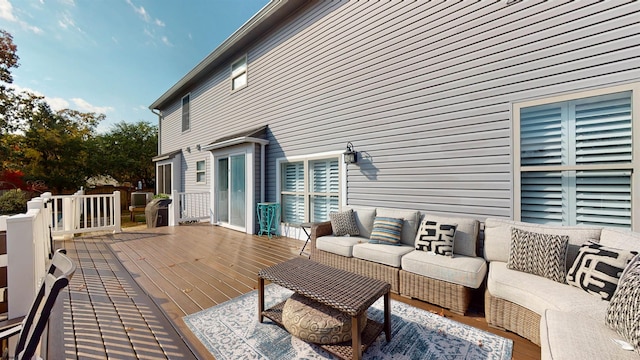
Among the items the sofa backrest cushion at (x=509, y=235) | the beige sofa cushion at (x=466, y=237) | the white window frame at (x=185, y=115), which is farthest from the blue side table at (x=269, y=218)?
the white window frame at (x=185, y=115)

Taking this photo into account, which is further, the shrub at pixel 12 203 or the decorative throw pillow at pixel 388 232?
the shrub at pixel 12 203

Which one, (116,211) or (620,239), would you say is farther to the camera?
(116,211)

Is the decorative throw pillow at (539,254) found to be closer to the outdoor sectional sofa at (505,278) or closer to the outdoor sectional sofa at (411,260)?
the outdoor sectional sofa at (505,278)

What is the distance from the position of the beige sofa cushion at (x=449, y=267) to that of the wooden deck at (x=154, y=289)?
370mm

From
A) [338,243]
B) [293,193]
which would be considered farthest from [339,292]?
[293,193]

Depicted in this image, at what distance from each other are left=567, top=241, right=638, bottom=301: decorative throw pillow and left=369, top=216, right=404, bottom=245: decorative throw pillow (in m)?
1.76

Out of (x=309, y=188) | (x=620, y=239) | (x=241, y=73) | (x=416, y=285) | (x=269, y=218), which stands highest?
(x=241, y=73)

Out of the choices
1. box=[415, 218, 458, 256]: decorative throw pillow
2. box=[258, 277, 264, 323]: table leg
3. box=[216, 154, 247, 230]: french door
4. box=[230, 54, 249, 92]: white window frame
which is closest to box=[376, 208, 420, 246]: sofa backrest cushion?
box=[415, 218, 458, 256]: decorative throw pillow

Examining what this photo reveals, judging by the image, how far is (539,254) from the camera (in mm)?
2412

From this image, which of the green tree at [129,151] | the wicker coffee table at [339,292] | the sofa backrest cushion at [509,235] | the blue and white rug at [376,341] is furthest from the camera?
the green tree at [129,151]

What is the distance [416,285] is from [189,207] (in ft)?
29.0

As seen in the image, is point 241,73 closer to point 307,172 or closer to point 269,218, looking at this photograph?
point 307,172

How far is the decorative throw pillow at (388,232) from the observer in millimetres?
3523

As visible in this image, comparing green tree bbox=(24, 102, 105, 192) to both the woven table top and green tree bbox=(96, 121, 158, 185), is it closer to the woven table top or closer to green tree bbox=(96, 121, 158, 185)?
green tree bbox=(96, 121, 158, 185)
